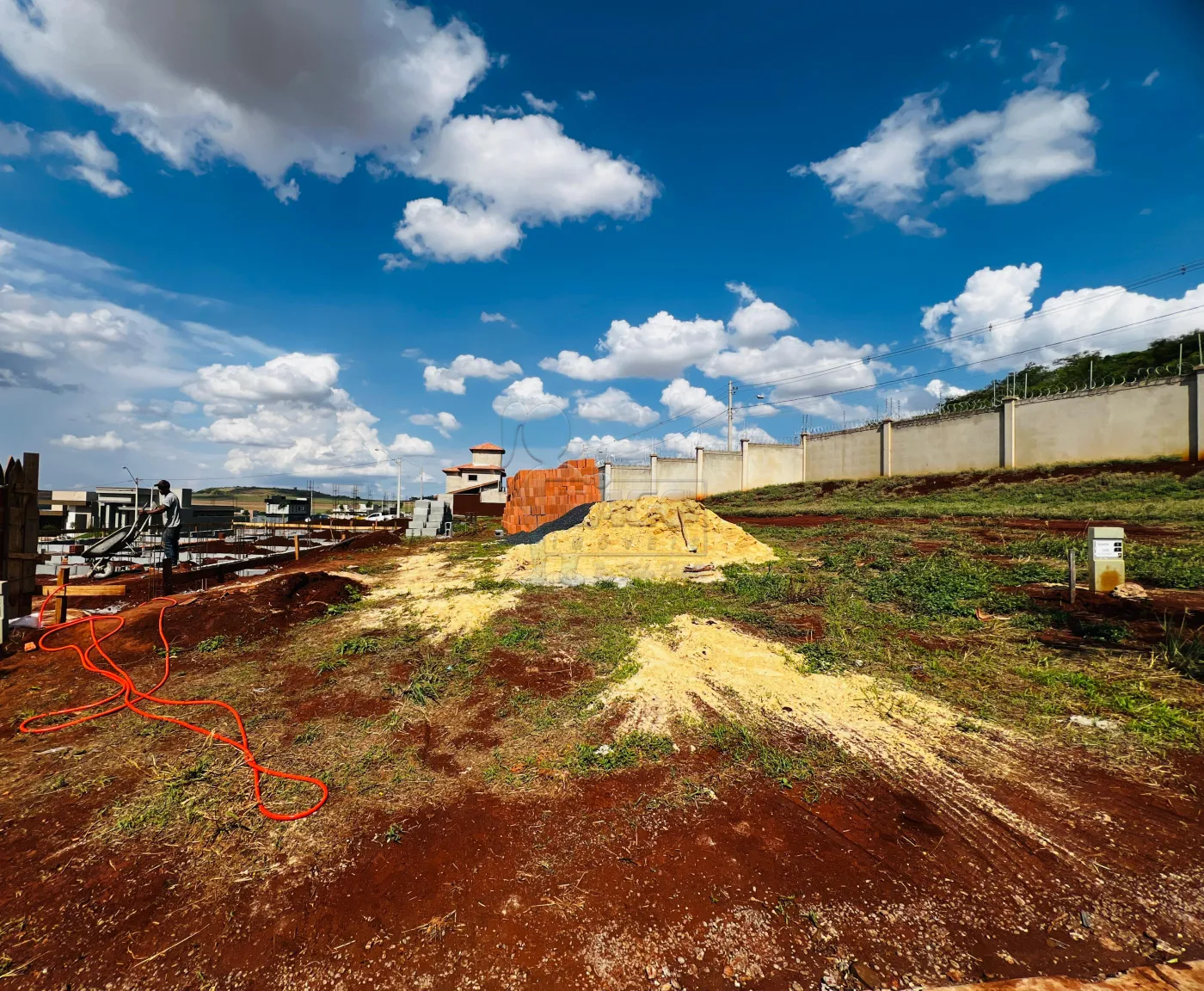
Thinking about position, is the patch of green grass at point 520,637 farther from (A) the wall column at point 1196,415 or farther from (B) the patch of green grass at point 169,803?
(A) the wall column at point 1196,415

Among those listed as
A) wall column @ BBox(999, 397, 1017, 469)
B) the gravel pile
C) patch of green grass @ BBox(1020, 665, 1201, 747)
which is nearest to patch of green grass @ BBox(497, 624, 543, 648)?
patch of green grass @ BBox(1020, 665, 1201, 747)

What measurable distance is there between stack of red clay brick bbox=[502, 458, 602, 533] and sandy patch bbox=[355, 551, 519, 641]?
766cm

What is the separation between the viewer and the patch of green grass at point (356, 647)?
5.91 metres

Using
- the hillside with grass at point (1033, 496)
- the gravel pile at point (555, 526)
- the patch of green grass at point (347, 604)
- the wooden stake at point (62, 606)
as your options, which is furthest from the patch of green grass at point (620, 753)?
the hillside with grass at point (1033, 496)

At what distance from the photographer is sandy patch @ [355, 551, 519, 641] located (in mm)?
7199

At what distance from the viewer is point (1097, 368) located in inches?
1342

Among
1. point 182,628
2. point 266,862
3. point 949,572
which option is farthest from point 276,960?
point 949,572

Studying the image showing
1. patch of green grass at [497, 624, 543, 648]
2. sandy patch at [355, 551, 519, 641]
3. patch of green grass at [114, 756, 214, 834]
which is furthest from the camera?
sandy patch at [355, 551, 519, 641]

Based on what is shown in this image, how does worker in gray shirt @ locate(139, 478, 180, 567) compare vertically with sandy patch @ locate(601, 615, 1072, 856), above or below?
above

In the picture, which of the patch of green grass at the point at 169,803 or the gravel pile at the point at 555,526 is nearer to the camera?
the patch of green grass at the point at 169,803

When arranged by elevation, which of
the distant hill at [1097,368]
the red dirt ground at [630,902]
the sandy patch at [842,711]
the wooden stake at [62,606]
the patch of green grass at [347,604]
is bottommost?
the red dirt ground at [630,902]

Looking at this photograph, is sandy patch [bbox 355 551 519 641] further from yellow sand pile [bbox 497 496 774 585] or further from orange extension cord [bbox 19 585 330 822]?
orange extension cord [bbox 19 585 330 822]

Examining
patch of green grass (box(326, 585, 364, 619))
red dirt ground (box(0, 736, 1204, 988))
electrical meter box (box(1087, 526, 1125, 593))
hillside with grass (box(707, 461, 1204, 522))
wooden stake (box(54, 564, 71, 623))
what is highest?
hillside with grass (box(707, 461, 1204, 522))

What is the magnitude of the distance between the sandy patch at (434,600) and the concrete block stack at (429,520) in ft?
26.1
